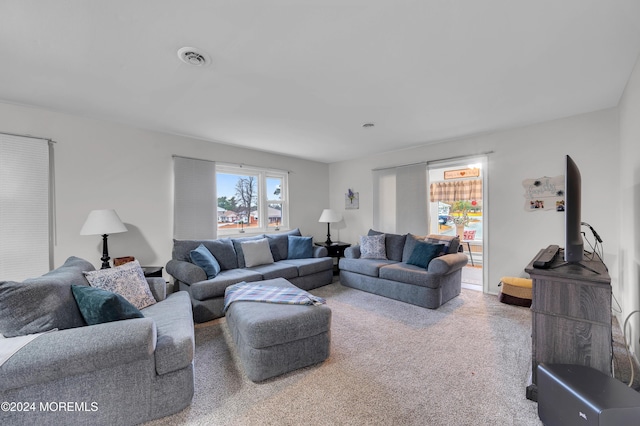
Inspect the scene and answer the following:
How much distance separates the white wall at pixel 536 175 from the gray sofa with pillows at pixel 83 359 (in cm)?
402

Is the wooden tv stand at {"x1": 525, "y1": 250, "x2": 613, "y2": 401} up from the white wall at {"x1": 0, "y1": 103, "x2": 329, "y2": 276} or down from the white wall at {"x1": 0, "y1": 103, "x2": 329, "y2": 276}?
down

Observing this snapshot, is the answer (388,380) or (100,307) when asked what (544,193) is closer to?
(388,380)

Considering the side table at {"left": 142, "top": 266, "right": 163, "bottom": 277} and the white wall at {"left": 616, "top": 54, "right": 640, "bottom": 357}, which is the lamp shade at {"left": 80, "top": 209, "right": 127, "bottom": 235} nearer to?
the side table at {"left": 142, "top": 266, "right": 163, "bottom": 277}

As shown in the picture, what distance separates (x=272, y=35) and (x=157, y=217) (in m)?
3.02

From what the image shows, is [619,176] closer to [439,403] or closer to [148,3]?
[439,403]

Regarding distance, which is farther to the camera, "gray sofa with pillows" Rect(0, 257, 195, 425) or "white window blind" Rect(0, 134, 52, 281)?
"white window blind" Rect(0, 134, 52, 281)

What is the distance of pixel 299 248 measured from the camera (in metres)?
4.48

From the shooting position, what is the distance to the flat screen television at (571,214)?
1706 millimetres

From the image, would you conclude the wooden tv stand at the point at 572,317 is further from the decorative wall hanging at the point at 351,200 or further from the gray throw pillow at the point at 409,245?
the decorative wall hanging at the point at 351,200

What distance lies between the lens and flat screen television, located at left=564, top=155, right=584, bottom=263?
1.71 metres

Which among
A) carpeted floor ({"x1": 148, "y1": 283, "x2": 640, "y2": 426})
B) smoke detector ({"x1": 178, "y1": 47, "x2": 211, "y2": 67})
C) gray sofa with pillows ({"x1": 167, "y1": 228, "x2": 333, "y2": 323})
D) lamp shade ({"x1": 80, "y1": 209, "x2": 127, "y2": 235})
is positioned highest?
smoke detector ({"x1": 178, "y1": 47, "x2": 211, "y2": 67})

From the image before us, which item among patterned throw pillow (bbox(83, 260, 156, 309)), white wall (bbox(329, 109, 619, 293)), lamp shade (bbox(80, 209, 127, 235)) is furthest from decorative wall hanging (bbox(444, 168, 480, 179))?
lamp shade (bbox(80, 209, 127, 235))

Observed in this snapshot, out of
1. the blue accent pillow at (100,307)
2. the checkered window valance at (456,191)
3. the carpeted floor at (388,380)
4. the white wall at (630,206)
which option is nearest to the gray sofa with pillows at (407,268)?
the carpeted floor at (388,380)

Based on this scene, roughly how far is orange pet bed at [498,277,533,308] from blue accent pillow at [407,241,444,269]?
2.90ft
